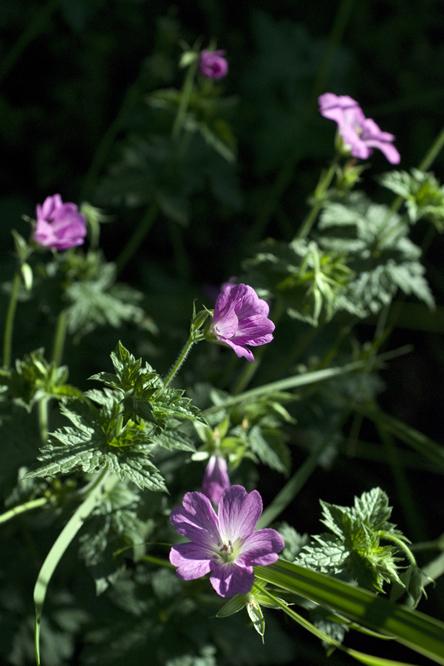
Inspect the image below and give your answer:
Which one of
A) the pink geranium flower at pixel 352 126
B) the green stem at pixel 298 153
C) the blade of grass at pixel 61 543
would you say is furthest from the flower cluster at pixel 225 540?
the green stem at pixel 298 153

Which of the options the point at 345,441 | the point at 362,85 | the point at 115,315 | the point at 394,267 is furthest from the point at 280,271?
the point at 362,85

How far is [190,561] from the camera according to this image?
114 centimetres

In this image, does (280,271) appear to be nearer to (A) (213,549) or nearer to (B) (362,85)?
(A) (213,549)

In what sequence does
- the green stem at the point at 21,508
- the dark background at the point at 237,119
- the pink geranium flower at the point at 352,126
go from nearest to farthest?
the green stem at the point at 21,508 < the pink geranium flower at the point at 352,126 < the dark background at the point at 237,119

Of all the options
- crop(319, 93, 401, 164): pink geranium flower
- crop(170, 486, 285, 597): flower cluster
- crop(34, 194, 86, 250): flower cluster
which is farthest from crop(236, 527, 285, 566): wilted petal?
crop(319, 93, 401, 164): pink geranium flower

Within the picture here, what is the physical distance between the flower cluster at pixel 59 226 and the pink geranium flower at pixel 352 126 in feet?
2.73

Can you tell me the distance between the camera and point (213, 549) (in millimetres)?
1198

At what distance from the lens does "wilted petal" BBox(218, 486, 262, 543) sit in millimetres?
1154

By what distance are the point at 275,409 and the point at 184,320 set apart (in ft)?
3.22

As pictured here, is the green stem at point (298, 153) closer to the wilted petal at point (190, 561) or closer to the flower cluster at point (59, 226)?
the flower cluster at point (59, 226)

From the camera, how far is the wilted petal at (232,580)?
1.09 metres

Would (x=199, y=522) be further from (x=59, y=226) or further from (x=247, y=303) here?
(x=59, y=226)

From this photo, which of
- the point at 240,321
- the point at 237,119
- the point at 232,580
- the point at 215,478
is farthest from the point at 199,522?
the point at 237,119

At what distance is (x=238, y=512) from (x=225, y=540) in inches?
2.9
